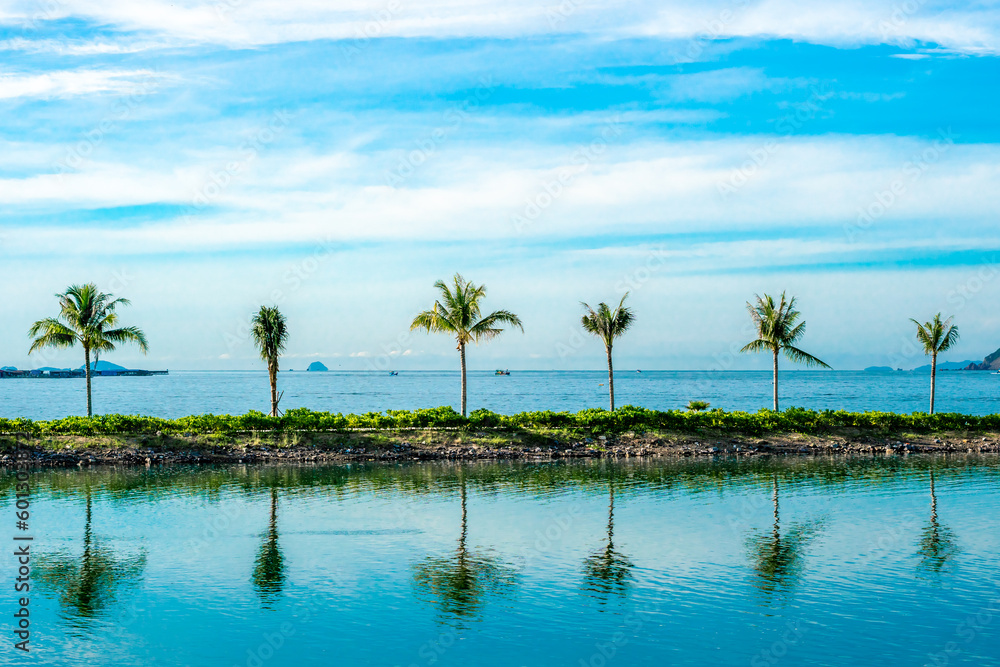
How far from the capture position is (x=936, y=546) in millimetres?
24562

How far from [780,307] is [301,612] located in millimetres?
44081

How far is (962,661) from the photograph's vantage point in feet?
52.5

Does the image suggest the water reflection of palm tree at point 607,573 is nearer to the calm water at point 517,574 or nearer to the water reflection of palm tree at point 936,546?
the calm water at point 517,574

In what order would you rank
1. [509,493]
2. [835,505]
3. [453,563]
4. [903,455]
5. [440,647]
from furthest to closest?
1. [903,455]
2. [509,493]
3. [835,505]
4. [453,563]
5. [440,647]

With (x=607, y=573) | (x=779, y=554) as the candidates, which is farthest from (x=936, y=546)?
(x=607, y=573)

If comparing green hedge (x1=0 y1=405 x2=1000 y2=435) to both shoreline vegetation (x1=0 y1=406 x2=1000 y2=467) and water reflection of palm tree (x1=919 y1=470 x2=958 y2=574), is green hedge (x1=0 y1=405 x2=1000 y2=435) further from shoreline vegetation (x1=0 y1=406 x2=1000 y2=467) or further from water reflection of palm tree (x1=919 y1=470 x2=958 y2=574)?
water reflection of palm tree (x1=919 y1=470 x2=958 y2=574)

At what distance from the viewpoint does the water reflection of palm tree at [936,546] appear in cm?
2256

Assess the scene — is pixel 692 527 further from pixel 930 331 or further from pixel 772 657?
pixel 930 331

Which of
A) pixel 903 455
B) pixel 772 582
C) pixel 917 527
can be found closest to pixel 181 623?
pixel 772 582

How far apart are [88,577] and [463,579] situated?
33.3 feet

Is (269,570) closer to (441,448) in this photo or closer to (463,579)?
(463,579)

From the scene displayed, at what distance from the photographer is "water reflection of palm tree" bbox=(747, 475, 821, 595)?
21094mm

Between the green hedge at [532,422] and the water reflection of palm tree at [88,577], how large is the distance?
22014mm

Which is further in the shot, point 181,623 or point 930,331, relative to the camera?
point 930,331
